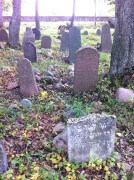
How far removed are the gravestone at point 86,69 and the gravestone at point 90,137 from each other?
2.88 metres

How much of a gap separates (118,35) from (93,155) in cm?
393

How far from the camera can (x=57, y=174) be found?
4.00m

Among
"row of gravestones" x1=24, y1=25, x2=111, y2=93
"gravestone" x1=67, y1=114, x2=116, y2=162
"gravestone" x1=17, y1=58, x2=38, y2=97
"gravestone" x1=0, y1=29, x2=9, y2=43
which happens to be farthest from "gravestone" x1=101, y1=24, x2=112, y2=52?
"gravestone" x1=67, y1=114, x2=116, y2=162

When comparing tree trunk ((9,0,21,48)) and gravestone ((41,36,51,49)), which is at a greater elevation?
tree trunk ((9,0,21,48))

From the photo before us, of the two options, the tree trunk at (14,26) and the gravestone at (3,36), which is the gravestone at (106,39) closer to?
the tree trunk at (14,26)

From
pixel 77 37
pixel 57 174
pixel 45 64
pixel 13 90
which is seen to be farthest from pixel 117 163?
pixel 77 37

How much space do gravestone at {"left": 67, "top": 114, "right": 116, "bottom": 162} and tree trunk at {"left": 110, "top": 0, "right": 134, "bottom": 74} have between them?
3.32m

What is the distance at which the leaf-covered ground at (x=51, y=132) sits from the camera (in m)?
4.12

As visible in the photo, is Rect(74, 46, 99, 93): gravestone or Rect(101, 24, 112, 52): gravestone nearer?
Rect(74, 46, 99, 93): gravestone

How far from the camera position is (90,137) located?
4203mm

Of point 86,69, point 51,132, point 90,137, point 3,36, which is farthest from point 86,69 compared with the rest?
point 3,36

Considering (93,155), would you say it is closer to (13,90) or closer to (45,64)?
(13,90)

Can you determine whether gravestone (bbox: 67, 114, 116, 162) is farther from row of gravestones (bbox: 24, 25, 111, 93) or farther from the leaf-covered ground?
row of gravestones (bbox: 24, 25, 111, 93)

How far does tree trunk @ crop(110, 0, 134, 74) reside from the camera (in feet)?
22.8
